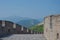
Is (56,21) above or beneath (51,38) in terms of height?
above

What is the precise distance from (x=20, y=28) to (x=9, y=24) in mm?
2684

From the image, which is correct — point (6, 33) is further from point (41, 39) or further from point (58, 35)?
point (58, 35)

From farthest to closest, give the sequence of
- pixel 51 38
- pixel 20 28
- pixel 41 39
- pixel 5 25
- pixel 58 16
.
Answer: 1. pixel 20 28
2. pixel 5 25
3. pixel 41 39
4. pixel 51 38
5. pixel 58 16

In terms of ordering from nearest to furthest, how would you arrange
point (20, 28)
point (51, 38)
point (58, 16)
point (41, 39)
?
point (58, 16)
point (51, 38)
point (41, 39)
point (20, 28)

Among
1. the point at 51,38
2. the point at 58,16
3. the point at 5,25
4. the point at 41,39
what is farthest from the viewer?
the point at 5,25

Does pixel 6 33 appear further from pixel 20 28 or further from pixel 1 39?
pixel 1 39

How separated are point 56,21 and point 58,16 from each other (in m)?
0.61

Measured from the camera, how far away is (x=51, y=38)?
21.1 meters

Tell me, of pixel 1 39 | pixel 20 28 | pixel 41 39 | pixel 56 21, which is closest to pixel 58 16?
pixel 56 21

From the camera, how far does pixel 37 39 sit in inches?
941

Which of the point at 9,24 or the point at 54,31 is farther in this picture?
the point at 9,24

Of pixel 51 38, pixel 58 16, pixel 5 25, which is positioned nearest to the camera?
pixel 58 16

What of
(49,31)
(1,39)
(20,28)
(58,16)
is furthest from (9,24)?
(58,16)

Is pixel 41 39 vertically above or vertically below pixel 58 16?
below
